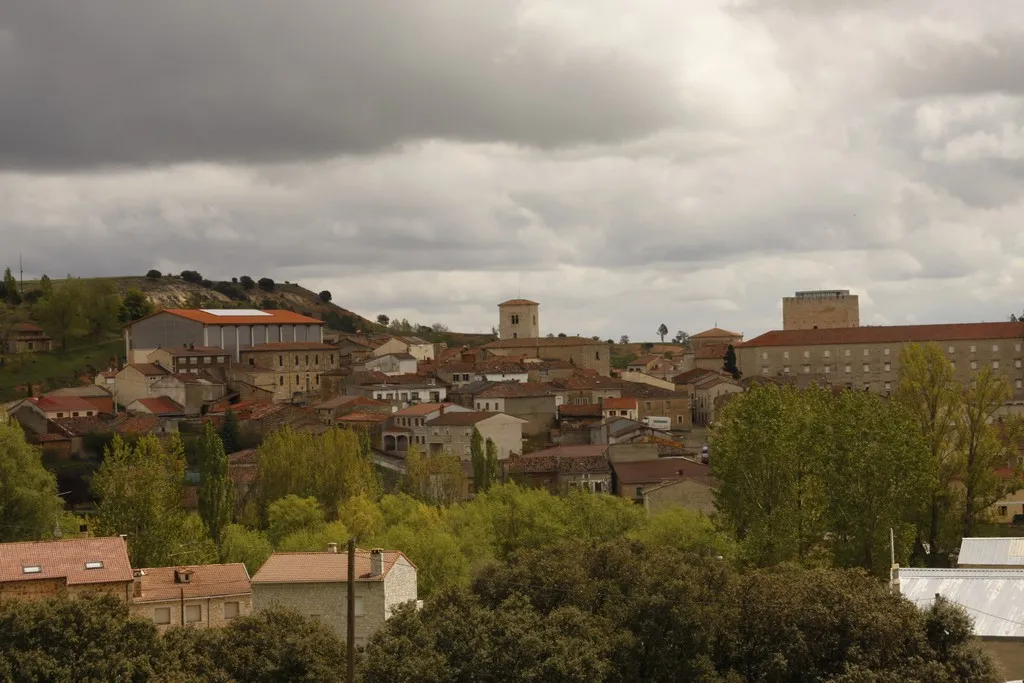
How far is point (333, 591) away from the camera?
38188mm

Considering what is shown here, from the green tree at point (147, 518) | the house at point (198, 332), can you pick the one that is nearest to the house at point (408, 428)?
the house at point (198, 332)

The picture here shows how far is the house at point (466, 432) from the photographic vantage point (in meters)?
87.0

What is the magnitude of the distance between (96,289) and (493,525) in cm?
8195

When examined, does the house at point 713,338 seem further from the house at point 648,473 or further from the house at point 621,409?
the house at point 648,473

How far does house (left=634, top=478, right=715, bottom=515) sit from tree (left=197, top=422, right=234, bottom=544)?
62.8 ft

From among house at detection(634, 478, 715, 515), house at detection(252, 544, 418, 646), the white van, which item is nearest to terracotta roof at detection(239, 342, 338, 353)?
the white van

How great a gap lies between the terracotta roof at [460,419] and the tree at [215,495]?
26431 mm

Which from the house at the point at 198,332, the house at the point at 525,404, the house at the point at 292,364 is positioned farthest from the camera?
the house at the point at 198,332

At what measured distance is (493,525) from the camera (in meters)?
55.9

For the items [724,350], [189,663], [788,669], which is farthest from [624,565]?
[724,350]

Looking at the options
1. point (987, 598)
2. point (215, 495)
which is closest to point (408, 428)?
point (215, 495)

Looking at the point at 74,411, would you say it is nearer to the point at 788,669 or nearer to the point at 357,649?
the point at 357,649

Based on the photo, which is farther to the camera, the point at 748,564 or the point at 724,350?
the point at 724,350

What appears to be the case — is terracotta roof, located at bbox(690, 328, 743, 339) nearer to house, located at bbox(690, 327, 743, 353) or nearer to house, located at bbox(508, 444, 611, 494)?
house, located at bbox(690, 327, 743, 353)
